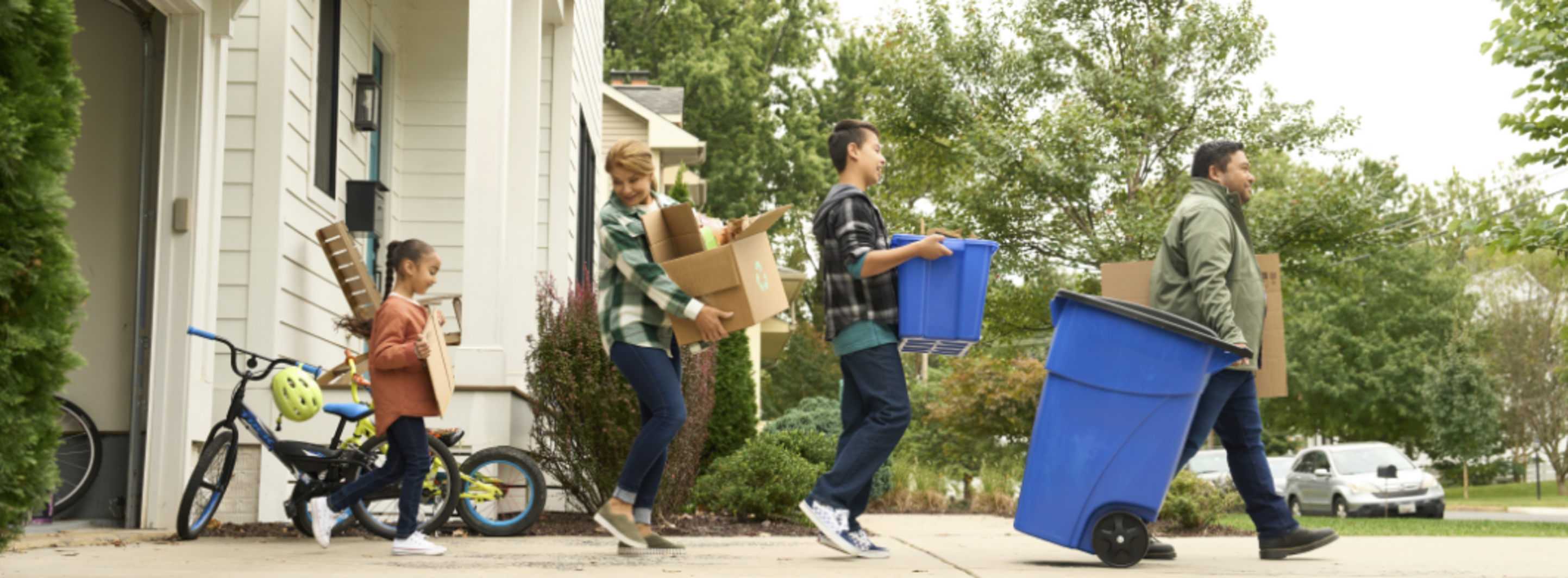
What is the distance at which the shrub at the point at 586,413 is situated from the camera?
7.08 metres

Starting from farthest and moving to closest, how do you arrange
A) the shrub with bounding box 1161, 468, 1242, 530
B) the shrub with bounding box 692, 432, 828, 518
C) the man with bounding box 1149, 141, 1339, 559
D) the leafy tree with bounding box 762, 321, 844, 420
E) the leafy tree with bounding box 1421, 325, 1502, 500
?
the leafy tree with bounding box 762, 321, 844, 420
the leafy tree with bounding box 1421, 325, 1502, 500
the shrub with bounding box 1161, 468, 1242, 530
the shrub with bounding box 692, 432, 828, 518
the man with bounding box 1149, 141, 1339, 559

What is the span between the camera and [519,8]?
9.25 m

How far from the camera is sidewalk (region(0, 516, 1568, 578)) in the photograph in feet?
13.3

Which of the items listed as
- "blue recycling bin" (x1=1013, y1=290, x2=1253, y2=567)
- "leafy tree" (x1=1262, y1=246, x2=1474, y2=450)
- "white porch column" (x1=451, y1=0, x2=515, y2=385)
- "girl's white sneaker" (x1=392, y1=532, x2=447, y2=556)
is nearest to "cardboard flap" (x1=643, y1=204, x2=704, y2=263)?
"blue recycling bin" (x1=1013, y1=290, x2=1253, y2=567)

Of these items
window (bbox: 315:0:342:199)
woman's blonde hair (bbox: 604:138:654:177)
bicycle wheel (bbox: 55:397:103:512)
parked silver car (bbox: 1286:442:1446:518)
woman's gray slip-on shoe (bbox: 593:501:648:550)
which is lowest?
parked silver car (bbox: 1286:442:1446:518)

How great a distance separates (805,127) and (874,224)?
1228 inches

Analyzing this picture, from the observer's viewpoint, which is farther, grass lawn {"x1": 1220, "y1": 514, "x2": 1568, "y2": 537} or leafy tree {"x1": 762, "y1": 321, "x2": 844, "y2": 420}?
leafy tree {"x1": 762, "y1": 321, "x2": 844, "y2": 420}

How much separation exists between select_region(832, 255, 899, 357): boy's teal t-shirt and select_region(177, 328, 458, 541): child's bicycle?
228cm

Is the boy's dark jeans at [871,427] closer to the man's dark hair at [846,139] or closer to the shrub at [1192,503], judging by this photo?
the man's dark hair at [846,139]

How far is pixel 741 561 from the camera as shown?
15.5 feet

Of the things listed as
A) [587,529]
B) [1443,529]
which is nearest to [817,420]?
[1443,529]

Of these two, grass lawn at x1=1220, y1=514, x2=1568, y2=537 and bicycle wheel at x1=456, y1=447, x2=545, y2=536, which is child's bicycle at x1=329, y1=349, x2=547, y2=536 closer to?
bicycle wheel at x1=456, y1=447, x2=545, y2=536

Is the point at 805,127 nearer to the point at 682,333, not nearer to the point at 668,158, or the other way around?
the point at 668,158

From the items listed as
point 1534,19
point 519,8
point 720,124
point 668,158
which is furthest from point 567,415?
point 720,124
